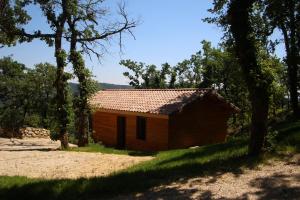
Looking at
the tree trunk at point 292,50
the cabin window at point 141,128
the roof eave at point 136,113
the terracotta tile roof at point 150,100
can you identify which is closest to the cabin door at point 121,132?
the roof eave at point 136,113

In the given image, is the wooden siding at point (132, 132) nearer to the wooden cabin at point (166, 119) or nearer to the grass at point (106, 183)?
the wooden cabin at point (166, 119)

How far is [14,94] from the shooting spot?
1678 inches

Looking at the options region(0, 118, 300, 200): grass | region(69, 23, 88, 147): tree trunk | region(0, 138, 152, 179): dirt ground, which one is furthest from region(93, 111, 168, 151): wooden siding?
region(0, 118, 300, 200): grass

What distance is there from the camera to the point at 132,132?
2753 centimetres

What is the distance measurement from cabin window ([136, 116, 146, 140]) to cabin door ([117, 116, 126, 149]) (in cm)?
184

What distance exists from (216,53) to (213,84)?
401cm

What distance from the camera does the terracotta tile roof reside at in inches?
990

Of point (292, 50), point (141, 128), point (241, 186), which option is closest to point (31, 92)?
point (141, 128)

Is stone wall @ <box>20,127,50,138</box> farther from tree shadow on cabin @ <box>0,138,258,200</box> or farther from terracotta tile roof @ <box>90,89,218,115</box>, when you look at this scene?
tree shadow on cabin @ <box>0,138,258,200</box>

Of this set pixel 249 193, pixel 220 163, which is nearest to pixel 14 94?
pixel 220 163

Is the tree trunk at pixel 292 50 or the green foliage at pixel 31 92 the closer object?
the tree trunk at pixel 292 50

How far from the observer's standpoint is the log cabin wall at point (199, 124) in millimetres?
24875

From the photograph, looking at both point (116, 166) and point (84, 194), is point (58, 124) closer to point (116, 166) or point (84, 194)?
point (116, 166)

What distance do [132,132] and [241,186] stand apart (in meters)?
18.8
